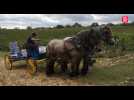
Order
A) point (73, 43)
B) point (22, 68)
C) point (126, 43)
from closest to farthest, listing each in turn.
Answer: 1. point (126, 43)
2. point (73, 43)
3. point (22, 68)

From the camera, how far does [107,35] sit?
417cm

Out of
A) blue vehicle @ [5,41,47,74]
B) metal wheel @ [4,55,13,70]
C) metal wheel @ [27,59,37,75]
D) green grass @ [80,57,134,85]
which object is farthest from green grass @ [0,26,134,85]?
metal wheel @ [27,59,37,75]

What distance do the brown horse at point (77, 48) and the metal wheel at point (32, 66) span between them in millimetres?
192

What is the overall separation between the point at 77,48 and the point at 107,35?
1.60 ft

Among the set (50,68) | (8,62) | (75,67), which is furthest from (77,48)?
(8,62)

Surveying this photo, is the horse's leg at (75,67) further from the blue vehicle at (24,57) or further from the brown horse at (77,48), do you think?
the blue vehicle at (24,57)

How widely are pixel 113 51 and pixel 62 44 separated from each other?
744mm

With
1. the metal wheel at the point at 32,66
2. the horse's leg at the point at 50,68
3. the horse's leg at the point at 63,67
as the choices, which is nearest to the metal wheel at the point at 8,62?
the metal wheel at the point at 32,66
